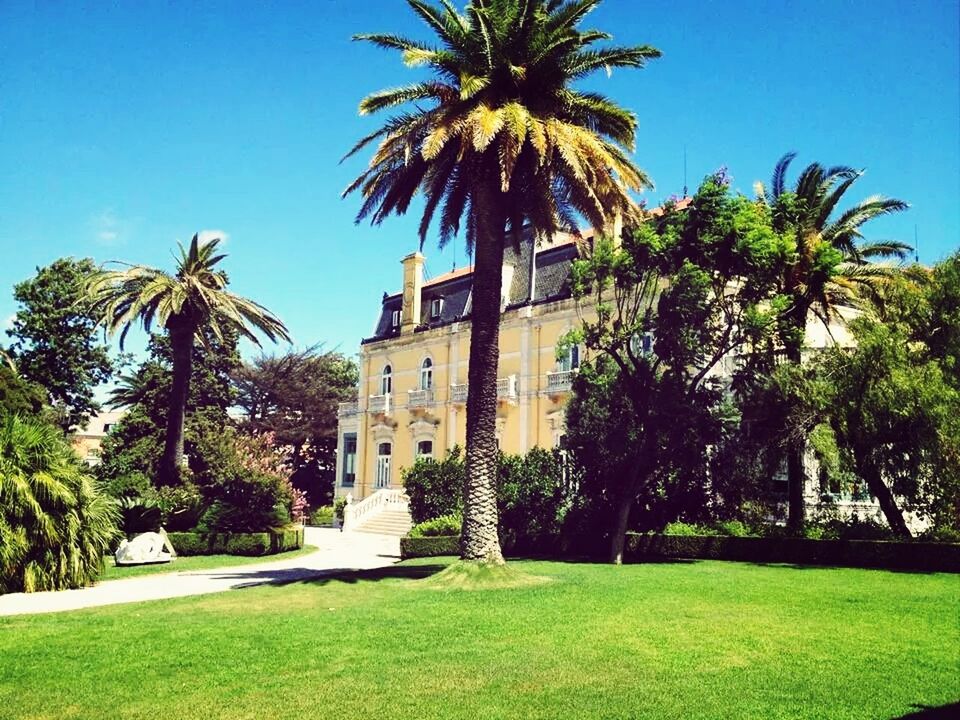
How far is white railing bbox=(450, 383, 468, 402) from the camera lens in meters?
37.0

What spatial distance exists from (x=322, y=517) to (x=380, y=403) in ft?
24.6

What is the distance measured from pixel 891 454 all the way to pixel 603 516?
7.47 meters

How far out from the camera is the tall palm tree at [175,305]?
28.8 m

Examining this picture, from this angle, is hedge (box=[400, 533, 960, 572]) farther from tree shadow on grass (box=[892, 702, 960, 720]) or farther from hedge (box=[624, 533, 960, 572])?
tree shadow on grass (box=[892, 702, 960, 720])

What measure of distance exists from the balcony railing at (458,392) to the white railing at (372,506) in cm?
482

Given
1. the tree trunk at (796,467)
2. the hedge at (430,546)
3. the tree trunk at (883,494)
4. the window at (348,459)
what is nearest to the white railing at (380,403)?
the window at (348,459)

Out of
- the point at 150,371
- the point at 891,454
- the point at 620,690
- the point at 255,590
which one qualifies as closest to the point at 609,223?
the point at 891,454

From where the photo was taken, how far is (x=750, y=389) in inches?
835

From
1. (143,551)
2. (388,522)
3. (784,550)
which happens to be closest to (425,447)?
(388,522)

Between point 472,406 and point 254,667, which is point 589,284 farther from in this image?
point 254,667

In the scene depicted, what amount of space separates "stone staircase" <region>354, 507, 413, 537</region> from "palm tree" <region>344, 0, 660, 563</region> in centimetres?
1866

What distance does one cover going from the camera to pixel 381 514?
36500 millimetres

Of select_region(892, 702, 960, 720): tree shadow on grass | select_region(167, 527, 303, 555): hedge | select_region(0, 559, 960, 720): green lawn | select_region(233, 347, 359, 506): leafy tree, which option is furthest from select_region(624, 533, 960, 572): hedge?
select_region(233, 347, 359, 506): leafy tree

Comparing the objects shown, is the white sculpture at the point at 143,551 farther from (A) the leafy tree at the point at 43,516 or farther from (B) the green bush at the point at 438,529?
(B) the green bush at the point at 438,529
